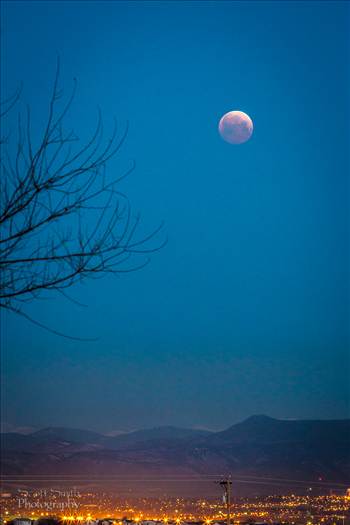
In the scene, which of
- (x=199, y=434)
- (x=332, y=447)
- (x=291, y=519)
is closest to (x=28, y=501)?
(x=291, y=519)

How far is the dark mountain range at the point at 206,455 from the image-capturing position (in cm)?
9112

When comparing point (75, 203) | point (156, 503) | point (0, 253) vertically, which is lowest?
point (156, 503)

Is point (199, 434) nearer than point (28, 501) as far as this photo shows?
No

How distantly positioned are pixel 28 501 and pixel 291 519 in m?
28.5

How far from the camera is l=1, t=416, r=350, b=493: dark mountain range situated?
91.1 metres

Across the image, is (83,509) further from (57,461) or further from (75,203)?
(75,203)

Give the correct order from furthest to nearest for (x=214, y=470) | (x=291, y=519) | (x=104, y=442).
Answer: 1. (x=104, y=442)
2. (x=214, y=470)
3. (x=291, y=519)

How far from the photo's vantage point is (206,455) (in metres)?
108

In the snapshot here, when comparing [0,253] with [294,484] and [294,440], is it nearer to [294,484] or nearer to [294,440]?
[294,484]

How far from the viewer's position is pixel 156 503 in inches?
3174

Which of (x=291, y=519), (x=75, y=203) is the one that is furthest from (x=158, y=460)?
(x=75, y=203)

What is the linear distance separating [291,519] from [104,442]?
256ft

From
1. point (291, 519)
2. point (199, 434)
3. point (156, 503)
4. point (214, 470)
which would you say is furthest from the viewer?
point (199, 434)

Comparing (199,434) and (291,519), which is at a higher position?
(199,434)
